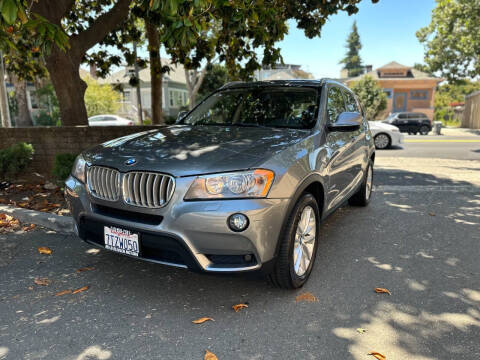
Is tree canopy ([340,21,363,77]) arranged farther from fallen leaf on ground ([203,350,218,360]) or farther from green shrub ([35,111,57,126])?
fallen leaf on ground ([203,350,218,360])

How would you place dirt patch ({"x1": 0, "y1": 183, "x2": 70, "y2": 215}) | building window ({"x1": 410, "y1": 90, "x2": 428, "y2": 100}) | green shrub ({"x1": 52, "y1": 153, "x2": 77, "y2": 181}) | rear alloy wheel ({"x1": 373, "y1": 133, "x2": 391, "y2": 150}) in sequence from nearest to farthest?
dirt patch ({"x1": 0, "y1": 183, "x2": 70, "y2": 215})
green shrub ({"x1": 52, "y1": 153, "x2": 77, "y2": 181})
rear alloy wheel ({"x1": 373, "y1": 133, "x2": 391, "y2": 150})
building window ({"x1": 410, "y1": 90, "x2": 428, "y2": 100})

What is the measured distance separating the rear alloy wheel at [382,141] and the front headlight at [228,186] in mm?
13215

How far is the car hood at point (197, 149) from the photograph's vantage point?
2.73 metres

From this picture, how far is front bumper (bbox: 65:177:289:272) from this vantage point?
256cm

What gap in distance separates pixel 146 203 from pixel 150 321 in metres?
0.85

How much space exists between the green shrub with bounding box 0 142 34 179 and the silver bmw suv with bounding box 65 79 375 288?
3897mm

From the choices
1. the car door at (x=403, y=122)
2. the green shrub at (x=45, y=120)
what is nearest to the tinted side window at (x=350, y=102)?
the car door at (x=403, y=122)

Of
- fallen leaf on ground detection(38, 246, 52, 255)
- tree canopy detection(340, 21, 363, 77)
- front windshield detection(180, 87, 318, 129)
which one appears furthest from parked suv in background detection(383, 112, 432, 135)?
tree canopy detection(340, 21, 363, 77)

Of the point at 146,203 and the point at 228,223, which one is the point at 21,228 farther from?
the point at 228,223

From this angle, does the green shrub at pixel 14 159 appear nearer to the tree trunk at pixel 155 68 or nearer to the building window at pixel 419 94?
the tree trunk at pixel 155 68

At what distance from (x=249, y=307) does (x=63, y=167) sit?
414 cm

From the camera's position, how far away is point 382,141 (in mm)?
14945

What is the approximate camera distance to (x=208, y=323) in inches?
107

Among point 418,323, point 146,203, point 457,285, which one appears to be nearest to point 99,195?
point 146,203
